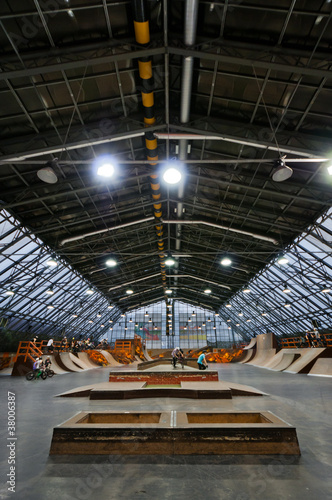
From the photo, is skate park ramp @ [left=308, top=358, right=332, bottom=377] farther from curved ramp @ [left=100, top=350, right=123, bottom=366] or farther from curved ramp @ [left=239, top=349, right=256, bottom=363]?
curved ramp @ [left=100, top=350, right=123, bottom=366]

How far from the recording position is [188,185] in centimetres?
Answer: 1559

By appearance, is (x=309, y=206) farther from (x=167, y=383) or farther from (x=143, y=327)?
(x=143, y=327)

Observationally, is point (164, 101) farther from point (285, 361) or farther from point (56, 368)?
point (285, 361)

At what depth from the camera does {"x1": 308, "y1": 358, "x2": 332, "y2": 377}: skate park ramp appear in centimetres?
1304

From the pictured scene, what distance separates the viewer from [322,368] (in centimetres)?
1354

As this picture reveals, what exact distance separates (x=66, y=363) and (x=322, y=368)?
1766cm

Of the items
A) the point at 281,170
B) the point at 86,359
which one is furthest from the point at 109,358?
the point at 281,170

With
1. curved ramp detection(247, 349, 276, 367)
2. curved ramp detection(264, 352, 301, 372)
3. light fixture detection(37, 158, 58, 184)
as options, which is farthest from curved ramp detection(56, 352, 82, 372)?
curved ramp detection(247, 349, 276, 367)

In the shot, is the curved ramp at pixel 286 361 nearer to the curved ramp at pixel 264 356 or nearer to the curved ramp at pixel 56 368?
the curved ramp at pixel 264 356

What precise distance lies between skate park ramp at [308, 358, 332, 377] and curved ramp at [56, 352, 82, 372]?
53.7ft

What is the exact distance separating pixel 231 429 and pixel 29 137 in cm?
1200

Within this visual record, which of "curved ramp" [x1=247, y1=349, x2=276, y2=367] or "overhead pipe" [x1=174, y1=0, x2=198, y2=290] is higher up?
"overhead pipe" [x1=174, y1=0, x2=198, y2=290]

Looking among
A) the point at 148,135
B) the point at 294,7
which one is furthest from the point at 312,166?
the point at 148,135

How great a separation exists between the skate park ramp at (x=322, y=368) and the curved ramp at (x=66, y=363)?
16.4 meters
